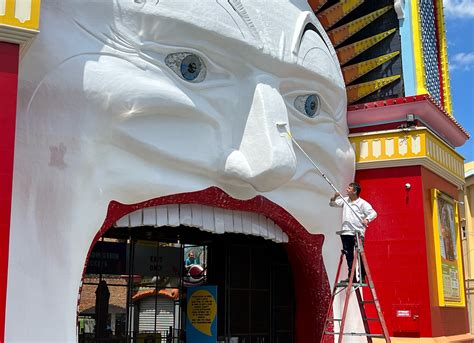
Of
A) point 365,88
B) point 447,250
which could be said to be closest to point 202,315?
point 447,250

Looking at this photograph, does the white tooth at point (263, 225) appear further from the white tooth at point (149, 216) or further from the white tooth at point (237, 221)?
the white tooth at point (149, 216)

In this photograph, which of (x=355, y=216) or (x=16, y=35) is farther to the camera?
(x=355, y=216)

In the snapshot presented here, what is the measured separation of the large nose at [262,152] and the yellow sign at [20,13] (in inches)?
122

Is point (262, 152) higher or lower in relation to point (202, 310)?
higher

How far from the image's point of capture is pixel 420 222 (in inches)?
412

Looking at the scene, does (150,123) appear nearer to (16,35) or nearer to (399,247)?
(16,35)

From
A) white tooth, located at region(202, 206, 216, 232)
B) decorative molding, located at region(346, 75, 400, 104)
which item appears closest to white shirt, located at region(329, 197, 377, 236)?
white tooth, located at region(202, 206, 216, 232)

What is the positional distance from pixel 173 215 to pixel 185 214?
19 cm

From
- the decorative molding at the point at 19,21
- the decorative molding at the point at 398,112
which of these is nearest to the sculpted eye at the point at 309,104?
the decorative molding at the point at 398,112

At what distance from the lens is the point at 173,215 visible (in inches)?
330

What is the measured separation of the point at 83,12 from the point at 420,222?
612 centimetres

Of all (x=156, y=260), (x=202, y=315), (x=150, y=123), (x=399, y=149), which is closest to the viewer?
(x=150, y=123)

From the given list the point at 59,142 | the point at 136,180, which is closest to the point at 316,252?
the point at 136,180

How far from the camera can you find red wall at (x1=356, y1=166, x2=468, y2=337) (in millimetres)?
10258
